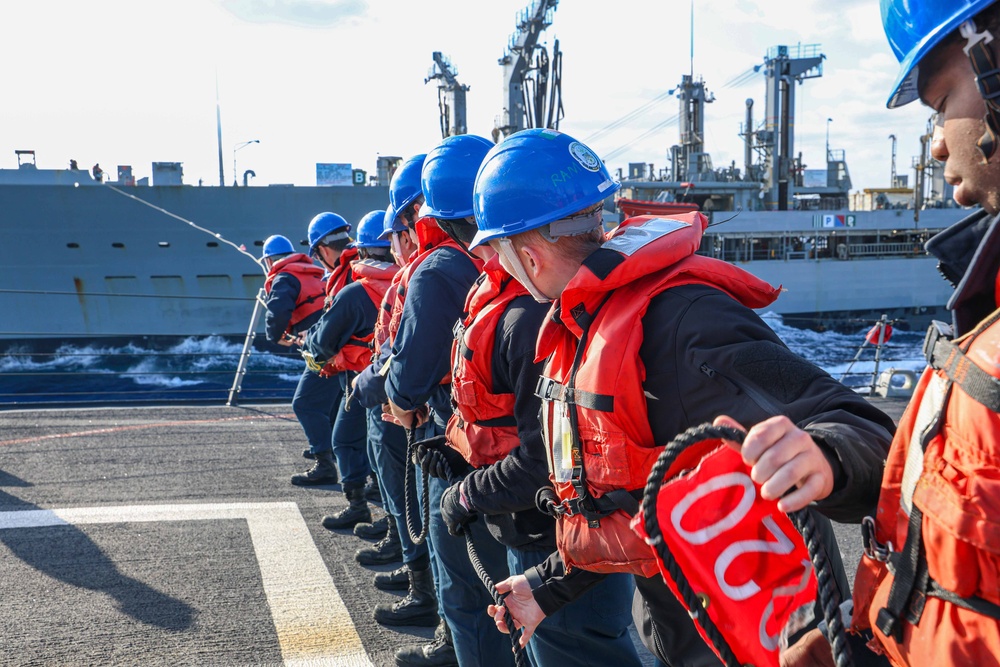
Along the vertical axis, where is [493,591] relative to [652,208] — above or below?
below

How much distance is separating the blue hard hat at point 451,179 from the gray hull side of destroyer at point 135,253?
74.5 ft

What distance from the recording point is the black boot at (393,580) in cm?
408

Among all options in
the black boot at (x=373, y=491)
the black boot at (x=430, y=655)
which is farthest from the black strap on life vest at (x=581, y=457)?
the black boot at (x=373, y=491)

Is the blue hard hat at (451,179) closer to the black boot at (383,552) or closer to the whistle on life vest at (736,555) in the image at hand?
the whistle on life vest at (736,555)

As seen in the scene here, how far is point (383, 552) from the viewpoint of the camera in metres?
4.45

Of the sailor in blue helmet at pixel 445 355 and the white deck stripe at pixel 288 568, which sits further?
the white deck stripe at pixel 288 568

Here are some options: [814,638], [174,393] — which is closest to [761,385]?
[814,638]

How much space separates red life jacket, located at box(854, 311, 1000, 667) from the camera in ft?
2.78

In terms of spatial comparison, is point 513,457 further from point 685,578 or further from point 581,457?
point 685,578

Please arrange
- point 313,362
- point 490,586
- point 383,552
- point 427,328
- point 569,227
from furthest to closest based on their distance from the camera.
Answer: point 313,362 → point 383,552 → point 427,328 → point 490,586 → point 569,227

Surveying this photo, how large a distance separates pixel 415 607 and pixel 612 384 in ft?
8.41

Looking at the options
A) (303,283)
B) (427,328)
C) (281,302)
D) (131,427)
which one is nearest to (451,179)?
(427,328)

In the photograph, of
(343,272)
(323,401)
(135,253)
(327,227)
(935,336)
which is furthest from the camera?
(135,253)

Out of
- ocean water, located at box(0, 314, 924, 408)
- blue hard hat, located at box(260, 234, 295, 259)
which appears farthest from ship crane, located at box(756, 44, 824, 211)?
blue hard hat, located at box(260, 234, 295, 259)
